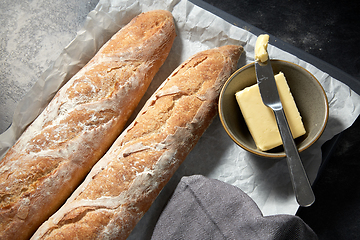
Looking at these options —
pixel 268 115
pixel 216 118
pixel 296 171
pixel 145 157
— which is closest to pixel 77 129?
pixel 145 157

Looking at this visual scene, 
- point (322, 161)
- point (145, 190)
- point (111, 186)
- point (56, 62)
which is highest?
point (56, 62)

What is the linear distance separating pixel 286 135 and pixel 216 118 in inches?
18.1

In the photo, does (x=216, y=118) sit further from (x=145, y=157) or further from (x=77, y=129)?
(x=77, y=129)

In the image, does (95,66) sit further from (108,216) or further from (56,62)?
(108,216)

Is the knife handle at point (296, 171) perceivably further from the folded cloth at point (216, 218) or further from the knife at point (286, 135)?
the folded cloth at point (216, 218)

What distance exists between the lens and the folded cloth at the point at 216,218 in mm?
1325

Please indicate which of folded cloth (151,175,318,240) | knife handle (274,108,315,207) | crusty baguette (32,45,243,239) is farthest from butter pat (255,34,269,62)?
→ folded cloth (151,175,318,240)

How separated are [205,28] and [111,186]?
1139mm

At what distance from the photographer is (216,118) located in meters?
1.61

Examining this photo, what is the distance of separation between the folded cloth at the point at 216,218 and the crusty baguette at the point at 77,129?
551 millimetres

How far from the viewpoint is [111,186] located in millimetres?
1318

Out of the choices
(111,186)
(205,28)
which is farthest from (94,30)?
(111,186)

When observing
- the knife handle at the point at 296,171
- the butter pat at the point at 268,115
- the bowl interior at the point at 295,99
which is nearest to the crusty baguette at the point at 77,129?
the bowl interior at the point at 295,99

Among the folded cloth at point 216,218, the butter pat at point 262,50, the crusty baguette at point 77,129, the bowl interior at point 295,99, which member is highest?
the crusty baguette at point 77,129
